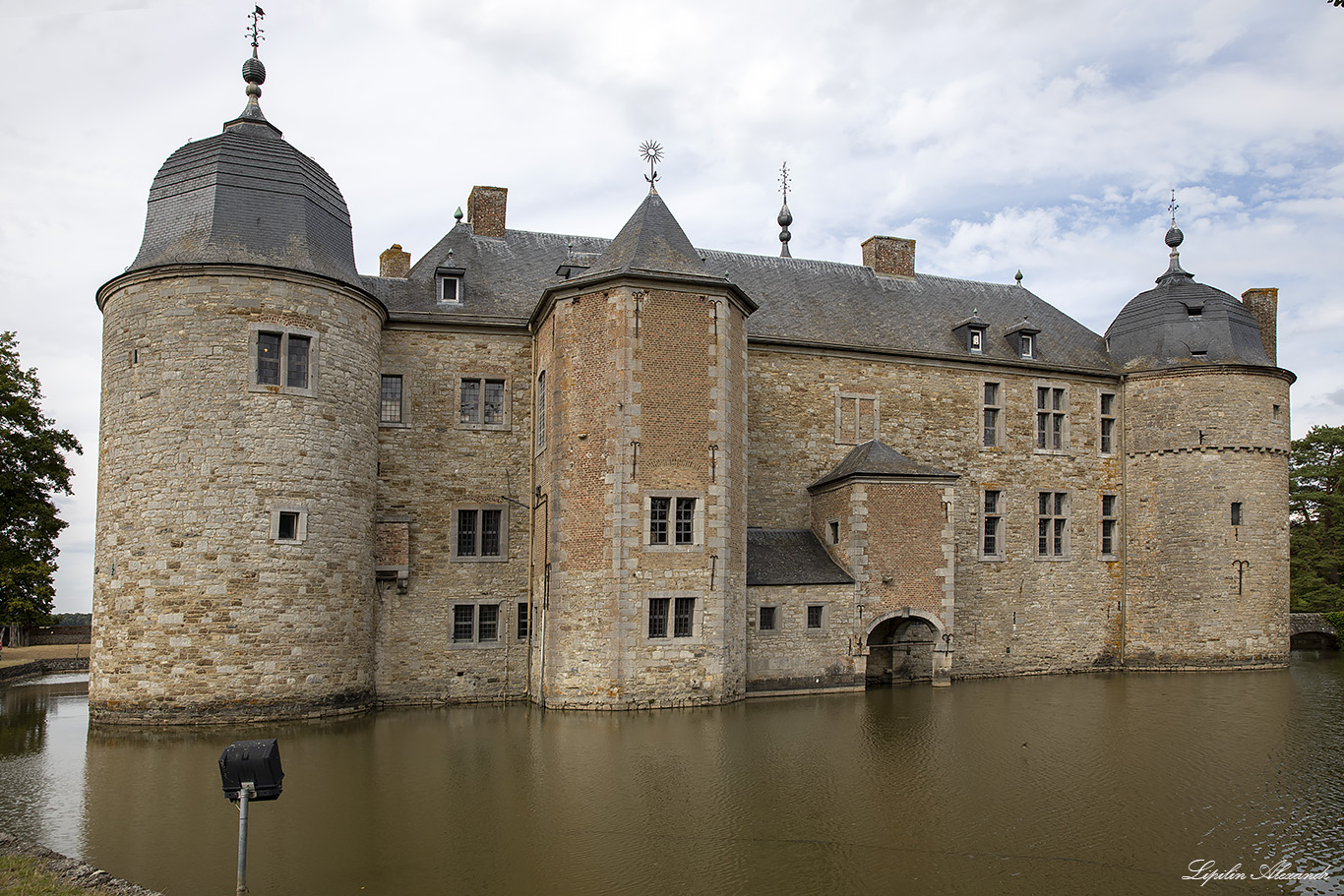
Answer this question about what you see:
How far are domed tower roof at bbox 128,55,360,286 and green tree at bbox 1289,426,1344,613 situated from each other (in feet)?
114

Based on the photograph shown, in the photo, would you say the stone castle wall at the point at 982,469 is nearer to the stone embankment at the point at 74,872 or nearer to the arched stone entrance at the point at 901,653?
the arched stone entrance at the point at 901,653

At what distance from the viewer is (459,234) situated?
74.6 feet

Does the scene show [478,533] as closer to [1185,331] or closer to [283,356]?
[283,356]

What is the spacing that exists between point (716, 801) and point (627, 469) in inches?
312

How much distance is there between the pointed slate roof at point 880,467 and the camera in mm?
20766

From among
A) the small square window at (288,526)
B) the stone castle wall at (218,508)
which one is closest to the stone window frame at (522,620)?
the stone castle wall at (218,508)

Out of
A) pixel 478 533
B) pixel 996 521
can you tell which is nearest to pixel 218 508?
pixel 478 533

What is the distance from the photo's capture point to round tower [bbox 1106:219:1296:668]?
24281mm

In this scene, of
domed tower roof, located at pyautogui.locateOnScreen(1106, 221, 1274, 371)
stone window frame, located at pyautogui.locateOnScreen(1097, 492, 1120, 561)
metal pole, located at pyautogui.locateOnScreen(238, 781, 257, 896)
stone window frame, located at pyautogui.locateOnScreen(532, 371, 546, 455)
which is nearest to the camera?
metal pole, located at pyautogui.locateOnScreen(238, 781, 257, 896)

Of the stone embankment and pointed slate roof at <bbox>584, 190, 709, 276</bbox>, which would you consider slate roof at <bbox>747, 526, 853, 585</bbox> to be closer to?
pointed slate roof at <bbox>584, 190, 709, 276</bbox>

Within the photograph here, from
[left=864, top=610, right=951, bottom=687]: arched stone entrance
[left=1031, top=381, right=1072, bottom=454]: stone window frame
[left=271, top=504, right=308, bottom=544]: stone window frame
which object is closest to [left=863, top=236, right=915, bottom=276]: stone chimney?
[left=1031, top=381, right=1072, bottom=454]: stone window frame

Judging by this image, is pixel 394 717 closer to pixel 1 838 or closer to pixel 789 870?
pixel 1 838

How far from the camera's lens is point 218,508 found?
16.5m

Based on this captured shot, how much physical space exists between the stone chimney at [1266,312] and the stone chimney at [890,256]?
31.6 ft
